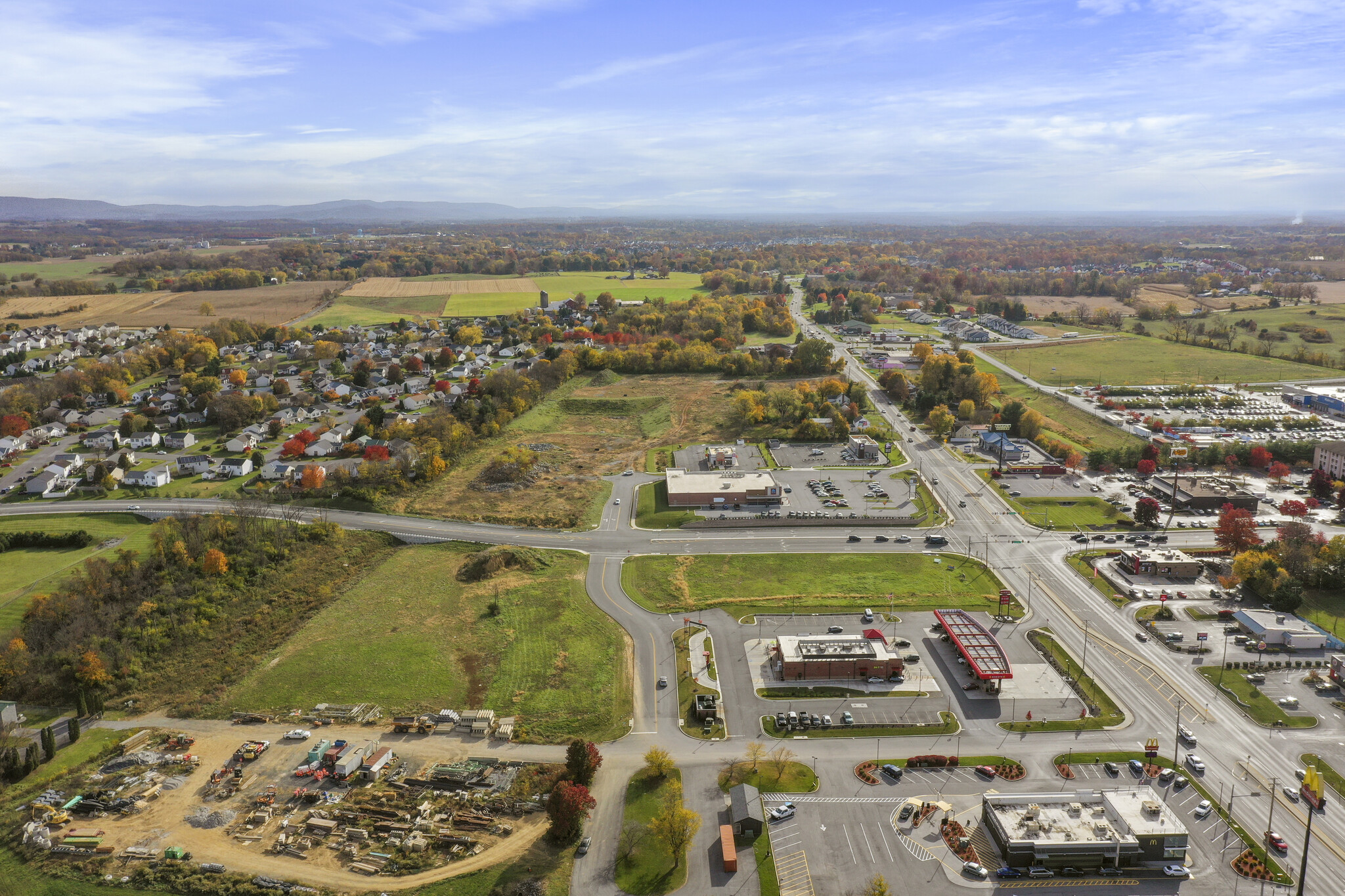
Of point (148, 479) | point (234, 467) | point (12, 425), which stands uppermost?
point (12, 425)

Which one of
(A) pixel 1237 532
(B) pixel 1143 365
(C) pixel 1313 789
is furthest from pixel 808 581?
(B) pixel 1143 365

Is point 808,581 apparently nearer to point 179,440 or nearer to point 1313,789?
point 1313,789

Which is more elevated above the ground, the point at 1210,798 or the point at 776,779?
A: the point at 1210,798

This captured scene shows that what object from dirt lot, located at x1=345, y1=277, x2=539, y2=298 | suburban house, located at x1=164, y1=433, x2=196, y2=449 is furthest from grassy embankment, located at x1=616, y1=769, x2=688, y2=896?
dirt lot, located at x1=345, y1=277, x2=539, y2=298

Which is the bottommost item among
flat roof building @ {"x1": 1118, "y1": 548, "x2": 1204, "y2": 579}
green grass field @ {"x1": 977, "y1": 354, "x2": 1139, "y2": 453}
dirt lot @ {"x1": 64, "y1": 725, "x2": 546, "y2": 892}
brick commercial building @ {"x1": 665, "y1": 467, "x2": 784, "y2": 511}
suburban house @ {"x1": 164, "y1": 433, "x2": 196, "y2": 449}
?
dirt lot @ {"x1": 64, "y1": 725, "x2": 546, "y2": 892}

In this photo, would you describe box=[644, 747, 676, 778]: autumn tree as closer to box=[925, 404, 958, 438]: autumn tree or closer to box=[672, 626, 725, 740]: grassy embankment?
box=[672, 626, 725, 740]: grassy embankment
